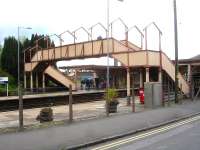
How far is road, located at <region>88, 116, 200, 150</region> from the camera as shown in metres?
13.9

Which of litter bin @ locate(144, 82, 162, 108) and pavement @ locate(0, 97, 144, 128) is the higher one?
litter bin @ locate(144, 82, 162, 108)

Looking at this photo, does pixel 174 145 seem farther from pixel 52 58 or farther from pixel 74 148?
pixel 52 58

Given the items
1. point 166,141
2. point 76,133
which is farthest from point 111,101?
point 166,141

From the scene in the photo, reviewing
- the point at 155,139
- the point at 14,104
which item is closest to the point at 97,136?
the point at 155,139

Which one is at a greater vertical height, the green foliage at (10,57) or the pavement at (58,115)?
the green foliage at (10,57)

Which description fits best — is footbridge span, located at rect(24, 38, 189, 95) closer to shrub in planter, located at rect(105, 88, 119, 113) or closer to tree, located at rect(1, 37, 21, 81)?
shrub in planter, located at rect(105, 88, 119, 113)

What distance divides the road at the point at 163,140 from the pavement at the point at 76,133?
603 millimetres

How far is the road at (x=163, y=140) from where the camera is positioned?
13905 mm

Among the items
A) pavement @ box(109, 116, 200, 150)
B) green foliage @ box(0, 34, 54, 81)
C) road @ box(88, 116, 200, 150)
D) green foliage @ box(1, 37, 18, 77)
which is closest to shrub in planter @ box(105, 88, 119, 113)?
road @ box(88, 116, 200, 150)

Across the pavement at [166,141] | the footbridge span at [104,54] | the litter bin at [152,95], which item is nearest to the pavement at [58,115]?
the litter bin at [152,95]

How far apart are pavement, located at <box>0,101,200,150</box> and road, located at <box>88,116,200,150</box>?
60 centimetres

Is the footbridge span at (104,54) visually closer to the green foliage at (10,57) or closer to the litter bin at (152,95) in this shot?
the litter bin at (152,95)

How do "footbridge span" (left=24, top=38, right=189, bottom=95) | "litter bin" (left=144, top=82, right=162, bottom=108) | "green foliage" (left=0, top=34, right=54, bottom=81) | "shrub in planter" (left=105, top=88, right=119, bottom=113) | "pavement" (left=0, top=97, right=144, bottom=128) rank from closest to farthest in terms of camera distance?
"pavement" (left=0, top=97, right=144, bottom=128), "shrub in planter" (left=105, top=88, right=119, bottom=113), "litter bin" (left=144, top=82, right=162, bottom=108), "footbridge span" (left=24, top=38, right=189, bottom=95), "green foliage" (left=0, top=34, right=54, bottom=81)

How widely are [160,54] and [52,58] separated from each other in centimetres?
2022
